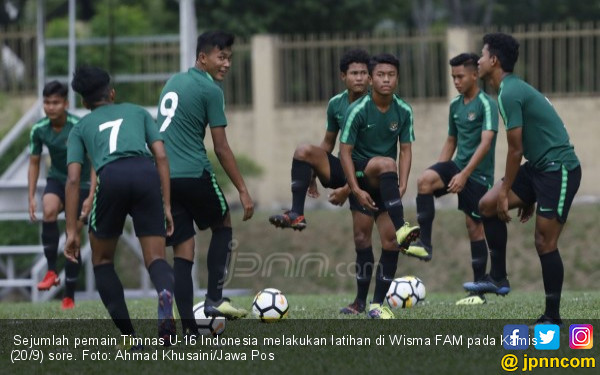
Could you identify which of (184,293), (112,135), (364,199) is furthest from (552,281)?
(112,135)

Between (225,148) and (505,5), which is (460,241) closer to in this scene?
(225,148)

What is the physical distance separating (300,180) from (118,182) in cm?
277

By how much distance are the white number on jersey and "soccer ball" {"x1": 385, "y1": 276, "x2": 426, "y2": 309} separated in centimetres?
332

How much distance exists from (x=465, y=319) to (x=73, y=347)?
3008 mm

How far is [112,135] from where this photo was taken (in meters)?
7.81

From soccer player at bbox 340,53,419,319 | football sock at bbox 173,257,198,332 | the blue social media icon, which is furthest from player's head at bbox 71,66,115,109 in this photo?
the blue social media icon

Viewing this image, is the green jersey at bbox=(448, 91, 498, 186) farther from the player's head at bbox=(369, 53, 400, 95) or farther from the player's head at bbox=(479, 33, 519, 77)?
the player's head at bbox=(479, 33, 519, 77)

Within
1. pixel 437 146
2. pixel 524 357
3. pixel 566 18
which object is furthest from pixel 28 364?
pixel 566 18

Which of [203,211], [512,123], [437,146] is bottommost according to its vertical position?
[437,146]

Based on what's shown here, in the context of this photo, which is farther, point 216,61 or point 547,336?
point 216,61

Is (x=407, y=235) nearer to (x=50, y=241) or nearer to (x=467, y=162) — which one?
(x=467, y=162)

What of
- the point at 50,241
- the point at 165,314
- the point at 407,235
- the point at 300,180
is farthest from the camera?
the point at 50,241

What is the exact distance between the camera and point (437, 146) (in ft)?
76.1

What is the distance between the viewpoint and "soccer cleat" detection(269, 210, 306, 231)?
9867mm
